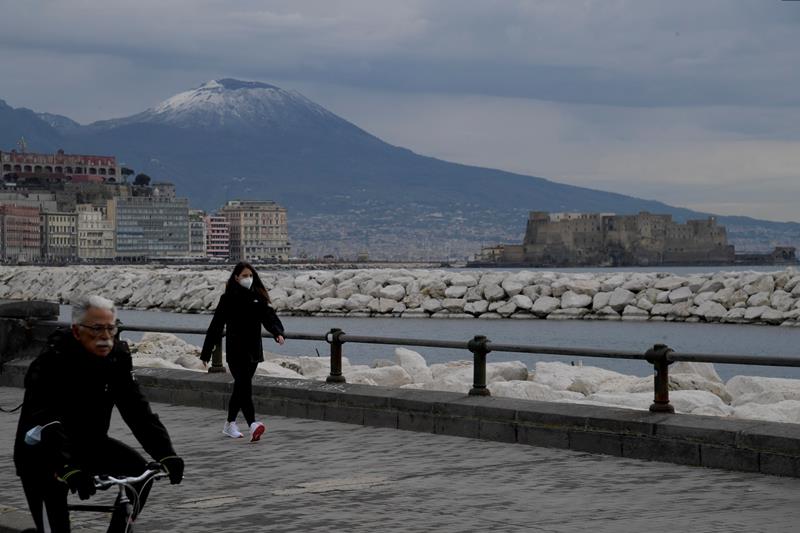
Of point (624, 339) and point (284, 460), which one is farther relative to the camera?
point (624, 339)

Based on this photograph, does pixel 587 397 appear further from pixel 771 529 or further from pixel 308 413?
Result: pixel 771 529

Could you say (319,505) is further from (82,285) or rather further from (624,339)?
(82,285)

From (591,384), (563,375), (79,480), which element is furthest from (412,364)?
(79,480)

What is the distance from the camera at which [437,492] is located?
33.4 ft

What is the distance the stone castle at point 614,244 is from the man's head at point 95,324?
174m

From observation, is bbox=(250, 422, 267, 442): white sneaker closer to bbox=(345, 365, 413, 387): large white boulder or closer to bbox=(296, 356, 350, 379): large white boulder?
bbox=(345, 365, 413, 387): large white boulder

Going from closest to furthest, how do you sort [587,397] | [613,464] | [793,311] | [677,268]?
[613,464]
[587,397]
[793,311]
[677,268]

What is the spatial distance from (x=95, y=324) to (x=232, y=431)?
715 centimetres

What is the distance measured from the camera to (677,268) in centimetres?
17925

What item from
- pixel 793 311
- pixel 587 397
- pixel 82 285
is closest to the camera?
pixel 587 397

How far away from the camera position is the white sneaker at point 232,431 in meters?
13.5

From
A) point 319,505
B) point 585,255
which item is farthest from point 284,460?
point 585,255

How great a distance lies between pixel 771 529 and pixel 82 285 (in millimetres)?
92704

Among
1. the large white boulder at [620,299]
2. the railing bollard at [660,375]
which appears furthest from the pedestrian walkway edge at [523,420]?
the large white boulder at [620,299]
